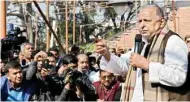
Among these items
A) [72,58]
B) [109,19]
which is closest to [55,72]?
[72,58]

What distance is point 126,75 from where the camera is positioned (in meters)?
3.65

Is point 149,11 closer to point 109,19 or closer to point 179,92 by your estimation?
point 179,92

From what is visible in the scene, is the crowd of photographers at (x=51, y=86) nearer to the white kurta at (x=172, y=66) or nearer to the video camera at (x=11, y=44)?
the video camera at (x=11, y=44)

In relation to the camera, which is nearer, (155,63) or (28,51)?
(155,63)

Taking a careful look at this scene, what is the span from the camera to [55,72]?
5320mm

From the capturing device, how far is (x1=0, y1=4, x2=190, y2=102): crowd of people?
10.6 ft

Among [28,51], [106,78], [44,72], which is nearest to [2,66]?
[44,72]

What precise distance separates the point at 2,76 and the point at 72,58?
105 centimetres

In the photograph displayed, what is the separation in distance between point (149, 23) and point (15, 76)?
4.79 feet

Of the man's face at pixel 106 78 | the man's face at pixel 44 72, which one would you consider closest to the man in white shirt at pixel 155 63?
the man's face at pixel 106 78

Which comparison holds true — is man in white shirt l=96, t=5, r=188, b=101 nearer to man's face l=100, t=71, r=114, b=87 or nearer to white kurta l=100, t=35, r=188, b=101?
white kurta l=100, t=35, r=188, b=101

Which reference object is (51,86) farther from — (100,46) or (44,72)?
(100,46)

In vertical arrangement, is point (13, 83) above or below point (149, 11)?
below

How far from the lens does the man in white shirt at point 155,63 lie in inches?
126
